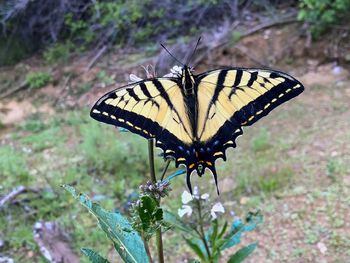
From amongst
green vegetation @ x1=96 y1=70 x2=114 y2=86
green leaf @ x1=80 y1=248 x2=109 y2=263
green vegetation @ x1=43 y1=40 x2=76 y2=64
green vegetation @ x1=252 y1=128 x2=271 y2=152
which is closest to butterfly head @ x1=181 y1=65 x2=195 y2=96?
green leaf @ x1=80 y1=248 x2=109 y2=263

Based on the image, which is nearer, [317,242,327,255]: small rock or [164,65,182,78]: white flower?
[164,65,182,78]: white flower

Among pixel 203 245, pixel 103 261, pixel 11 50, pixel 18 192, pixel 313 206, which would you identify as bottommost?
pixel 103 261

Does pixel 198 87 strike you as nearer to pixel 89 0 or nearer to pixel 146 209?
pixel 146 209

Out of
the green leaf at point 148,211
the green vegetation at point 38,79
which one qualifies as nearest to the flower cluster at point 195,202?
the green leaf at point 148,211

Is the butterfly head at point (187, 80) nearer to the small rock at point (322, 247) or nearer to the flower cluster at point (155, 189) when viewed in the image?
the flower cluster at point (155, 189)

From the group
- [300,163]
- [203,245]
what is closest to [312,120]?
[300,163]

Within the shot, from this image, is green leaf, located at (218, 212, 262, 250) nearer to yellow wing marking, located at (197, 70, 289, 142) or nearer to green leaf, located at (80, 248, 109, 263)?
yellow wing marking, located at (197, 70, 289, 142)
